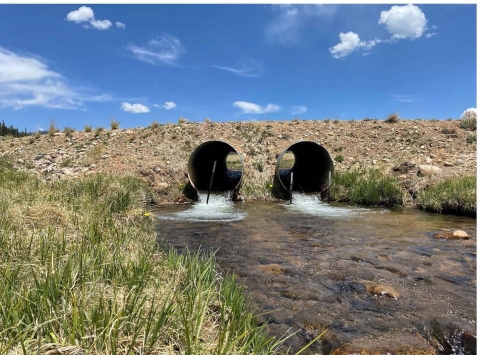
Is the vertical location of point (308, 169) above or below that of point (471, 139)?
below

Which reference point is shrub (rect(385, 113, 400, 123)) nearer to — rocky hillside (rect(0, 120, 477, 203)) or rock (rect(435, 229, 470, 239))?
rocky hillside (rect(0, 120, 477, 203))

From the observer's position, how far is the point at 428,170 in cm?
1276

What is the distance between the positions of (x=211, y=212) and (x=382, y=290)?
6.98 meters

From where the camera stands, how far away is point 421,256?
18.7 ft

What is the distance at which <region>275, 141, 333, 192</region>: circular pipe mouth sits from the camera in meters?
13.9

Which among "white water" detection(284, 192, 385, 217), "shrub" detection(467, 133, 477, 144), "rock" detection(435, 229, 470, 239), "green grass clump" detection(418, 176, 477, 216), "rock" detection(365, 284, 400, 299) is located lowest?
"rock" detection(365, 284, 400, 299)

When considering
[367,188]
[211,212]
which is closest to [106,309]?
[211,212]

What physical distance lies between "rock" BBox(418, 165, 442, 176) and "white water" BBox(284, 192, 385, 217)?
10.4 feet

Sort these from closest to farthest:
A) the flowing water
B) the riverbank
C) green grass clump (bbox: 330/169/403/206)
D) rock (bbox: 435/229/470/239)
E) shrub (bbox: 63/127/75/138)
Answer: the flowing water, rock (bbox: 435/229/470/239), green grass clump (bbox: 330/169/403/206), the riverbank, shrub (bbox: 63/127/75/138)

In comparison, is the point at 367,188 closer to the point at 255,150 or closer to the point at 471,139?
the point at 255,150

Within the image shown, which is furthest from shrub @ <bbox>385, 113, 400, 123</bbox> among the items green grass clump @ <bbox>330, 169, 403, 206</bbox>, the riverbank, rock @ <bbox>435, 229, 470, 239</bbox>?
rock @ <bbox>435, 229, 470, 239</bbox>

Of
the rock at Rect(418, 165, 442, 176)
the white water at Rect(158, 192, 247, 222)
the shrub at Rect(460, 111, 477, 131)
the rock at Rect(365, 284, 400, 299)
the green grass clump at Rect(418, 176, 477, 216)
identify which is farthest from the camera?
the shrub at Rect(460, 111, 477, 131)

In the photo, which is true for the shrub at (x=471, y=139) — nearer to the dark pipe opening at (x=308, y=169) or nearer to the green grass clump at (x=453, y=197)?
the green grass clump at (x=453, y=197)

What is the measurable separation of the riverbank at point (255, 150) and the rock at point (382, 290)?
26.9 feet
